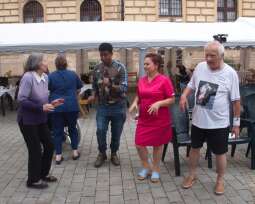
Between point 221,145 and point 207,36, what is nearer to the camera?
point 221,145

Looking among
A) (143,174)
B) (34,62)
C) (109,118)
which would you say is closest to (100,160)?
(109,118)

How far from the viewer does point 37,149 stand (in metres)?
5.09

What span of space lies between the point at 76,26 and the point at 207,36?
384 centimetres

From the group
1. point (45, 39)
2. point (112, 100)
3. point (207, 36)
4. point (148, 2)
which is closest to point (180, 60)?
point (148, 2)

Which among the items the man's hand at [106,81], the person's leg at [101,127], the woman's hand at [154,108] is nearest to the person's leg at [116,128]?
the person's leg at [101,127]

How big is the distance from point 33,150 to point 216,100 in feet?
7.29

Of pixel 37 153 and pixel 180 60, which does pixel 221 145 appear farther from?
pixel 180 60

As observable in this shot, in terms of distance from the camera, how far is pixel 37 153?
5.11m

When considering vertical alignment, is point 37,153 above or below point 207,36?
below

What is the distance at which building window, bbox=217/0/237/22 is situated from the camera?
965 inches

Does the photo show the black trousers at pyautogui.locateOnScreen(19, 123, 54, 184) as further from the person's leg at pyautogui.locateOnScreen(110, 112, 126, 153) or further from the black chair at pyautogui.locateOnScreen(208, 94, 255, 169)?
the black chair at pyautogui.locateOnScreen(208, 94, 255, 169)

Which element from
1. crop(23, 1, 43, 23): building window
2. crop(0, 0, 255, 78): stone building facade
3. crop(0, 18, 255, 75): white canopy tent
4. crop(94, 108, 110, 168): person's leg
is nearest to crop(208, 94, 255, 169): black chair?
crop(94, 108, 110, 168): person's leg

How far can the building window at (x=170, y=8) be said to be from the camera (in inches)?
921

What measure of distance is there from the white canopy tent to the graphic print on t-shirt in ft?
22.1
